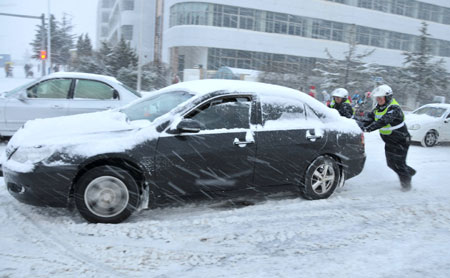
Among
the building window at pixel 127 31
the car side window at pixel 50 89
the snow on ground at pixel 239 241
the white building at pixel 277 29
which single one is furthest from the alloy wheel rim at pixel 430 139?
the building window at pixel 127 31

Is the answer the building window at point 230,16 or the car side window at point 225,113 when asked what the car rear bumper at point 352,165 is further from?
the building window at point 230,16

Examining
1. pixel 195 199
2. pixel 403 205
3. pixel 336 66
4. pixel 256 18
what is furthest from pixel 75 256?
pixel 256 18

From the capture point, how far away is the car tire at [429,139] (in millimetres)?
12074

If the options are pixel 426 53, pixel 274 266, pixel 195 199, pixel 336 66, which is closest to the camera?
pixel 274 266

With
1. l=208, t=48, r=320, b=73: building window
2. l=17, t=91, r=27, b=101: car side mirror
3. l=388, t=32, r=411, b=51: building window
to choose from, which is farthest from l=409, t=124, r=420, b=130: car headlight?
l=388, t=32, r=411, b=51: building window

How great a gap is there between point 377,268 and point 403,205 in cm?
236

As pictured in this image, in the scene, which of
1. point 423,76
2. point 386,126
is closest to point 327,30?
point 423,76

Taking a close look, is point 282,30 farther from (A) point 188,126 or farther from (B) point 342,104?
(A) point 188,126

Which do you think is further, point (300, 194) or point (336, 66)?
point (336, 66)

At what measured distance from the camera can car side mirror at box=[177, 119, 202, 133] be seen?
4.54 meters

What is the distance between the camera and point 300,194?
5.75m

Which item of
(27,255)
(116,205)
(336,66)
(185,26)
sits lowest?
(27,255)

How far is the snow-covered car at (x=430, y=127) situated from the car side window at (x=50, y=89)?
948 centimetres

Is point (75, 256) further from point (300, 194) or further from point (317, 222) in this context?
point (300, 194)
